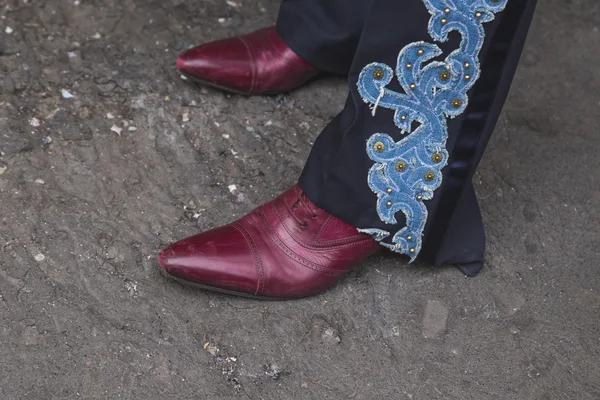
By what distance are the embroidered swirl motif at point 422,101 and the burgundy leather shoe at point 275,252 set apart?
78 mm

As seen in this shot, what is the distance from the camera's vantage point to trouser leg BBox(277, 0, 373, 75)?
1728 millimetres

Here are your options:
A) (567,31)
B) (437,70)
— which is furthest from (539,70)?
(437,70)

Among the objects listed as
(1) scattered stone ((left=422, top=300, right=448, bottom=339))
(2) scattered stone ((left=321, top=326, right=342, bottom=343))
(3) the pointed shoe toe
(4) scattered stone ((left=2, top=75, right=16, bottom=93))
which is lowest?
(2) scattered stone ((left=321, top=326, right=342, bottom=343))

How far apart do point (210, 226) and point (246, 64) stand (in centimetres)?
43

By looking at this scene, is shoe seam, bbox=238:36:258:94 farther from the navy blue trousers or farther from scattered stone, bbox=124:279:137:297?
scattered stone, bbox=124:279:137:297

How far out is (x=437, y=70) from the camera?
127 cm

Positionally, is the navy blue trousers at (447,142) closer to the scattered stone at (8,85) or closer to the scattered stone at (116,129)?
the scattered stone at (116,129)

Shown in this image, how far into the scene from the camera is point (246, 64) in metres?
1.84

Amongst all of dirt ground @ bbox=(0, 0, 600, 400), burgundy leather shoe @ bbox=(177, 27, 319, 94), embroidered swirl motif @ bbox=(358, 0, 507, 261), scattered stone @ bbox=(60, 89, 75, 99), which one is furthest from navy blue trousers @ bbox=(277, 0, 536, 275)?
scattered stone @ bbox=(60, 89, 75, 99)

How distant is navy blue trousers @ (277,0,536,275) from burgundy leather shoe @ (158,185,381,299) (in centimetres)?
4

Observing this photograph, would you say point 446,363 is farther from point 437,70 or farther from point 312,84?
point 312,84

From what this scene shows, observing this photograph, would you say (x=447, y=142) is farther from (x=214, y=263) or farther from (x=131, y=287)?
(x=131, y=287)

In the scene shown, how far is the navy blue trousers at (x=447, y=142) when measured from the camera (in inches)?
49.0

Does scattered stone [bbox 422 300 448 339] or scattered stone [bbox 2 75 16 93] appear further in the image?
scattered stone [bbox 2 75 16 93]
